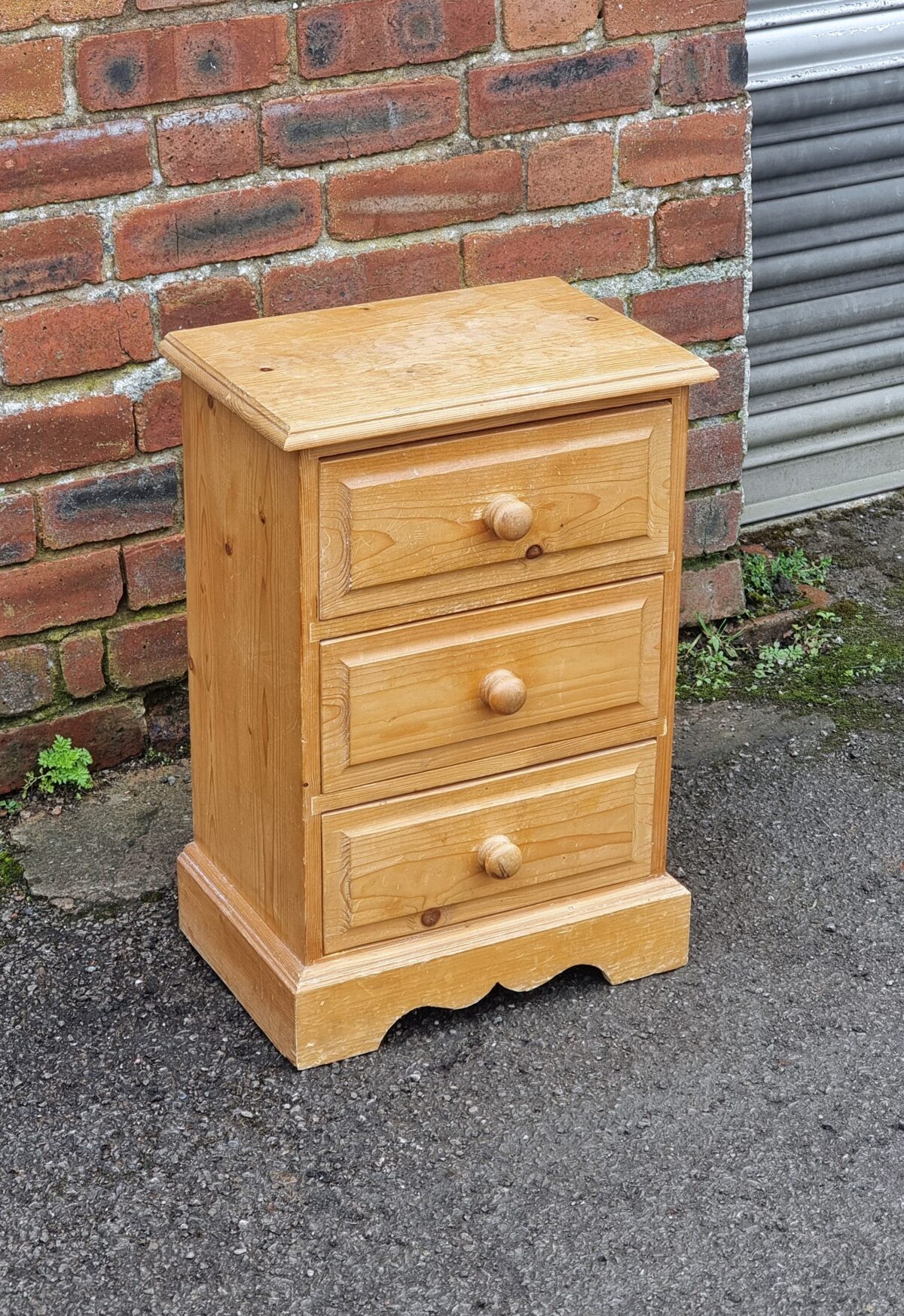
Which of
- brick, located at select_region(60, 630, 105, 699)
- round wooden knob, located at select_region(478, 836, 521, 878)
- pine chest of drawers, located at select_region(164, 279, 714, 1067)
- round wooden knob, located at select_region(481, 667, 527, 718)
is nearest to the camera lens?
pine chest of drawers, located at select_region(164, 279, 714, 1067)

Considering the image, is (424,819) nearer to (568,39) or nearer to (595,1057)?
(595,1057)

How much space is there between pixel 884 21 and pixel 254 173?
167 centimetres

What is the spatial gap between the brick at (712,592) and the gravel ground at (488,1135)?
791mm

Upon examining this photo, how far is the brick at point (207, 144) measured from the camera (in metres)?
2.80

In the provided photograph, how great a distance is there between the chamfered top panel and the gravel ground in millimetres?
963

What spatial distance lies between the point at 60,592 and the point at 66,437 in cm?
28

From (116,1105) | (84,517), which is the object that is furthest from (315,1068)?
(84,517)

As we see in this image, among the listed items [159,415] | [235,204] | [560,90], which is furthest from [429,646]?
[560,90]

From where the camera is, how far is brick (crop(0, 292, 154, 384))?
280 centimetres

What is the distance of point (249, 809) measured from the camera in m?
2.53

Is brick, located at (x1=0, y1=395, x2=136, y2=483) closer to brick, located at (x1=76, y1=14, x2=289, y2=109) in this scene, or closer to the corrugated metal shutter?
brick, located at (x1=76, y1=14, x2=289, y2=109)

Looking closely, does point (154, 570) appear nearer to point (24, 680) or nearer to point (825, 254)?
point (24, 680)

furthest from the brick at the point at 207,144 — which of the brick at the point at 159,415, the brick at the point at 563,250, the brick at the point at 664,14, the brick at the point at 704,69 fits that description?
the brick at the point at 704,69

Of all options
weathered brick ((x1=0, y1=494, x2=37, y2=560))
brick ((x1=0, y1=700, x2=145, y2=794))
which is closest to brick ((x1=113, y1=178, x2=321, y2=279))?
weathered brick ((x1=0, y1=494, x2=37, y2=560))
